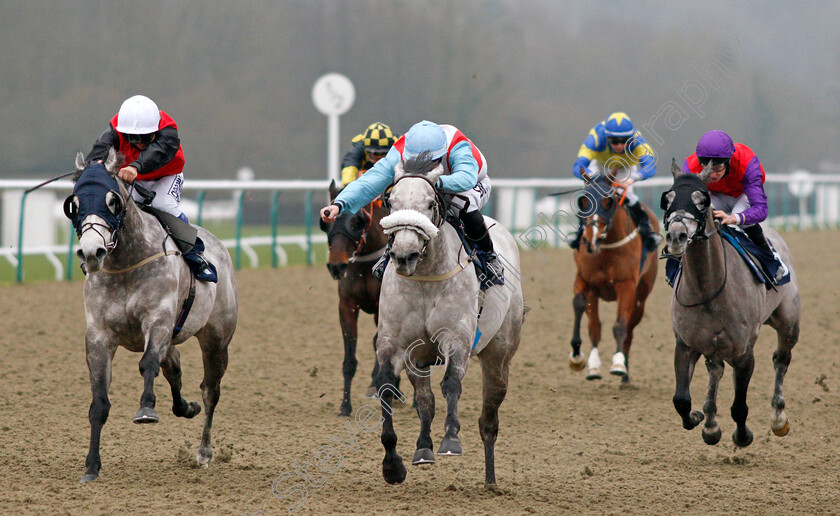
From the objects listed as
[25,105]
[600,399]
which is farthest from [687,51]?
[600,399]

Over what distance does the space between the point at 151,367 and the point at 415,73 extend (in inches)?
1038

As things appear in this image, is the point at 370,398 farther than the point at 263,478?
Yes

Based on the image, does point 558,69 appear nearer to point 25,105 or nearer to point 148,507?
point 25,105

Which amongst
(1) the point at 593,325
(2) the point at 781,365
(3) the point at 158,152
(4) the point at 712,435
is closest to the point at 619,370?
(1) the point at 593,325

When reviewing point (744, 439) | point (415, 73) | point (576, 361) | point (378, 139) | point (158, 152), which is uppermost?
point (415, 73)

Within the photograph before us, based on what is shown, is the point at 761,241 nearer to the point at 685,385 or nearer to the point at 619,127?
the point at 685,385

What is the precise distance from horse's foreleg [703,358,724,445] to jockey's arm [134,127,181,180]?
124 inches

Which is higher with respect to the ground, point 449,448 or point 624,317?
point 624,317

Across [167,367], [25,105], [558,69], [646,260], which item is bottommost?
[167,367]

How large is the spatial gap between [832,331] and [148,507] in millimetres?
7639

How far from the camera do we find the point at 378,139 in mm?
7043

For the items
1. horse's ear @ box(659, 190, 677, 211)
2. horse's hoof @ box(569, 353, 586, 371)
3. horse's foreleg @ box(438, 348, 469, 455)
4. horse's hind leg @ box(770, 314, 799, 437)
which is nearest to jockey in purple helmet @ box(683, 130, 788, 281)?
horse's ear @ box(659, 190, 677, 211)

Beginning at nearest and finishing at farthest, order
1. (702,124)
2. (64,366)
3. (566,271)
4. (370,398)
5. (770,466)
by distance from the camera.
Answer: (770,466), (370,398), (64,366), (566,271), (702,124)

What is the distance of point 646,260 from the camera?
8.32 meters
